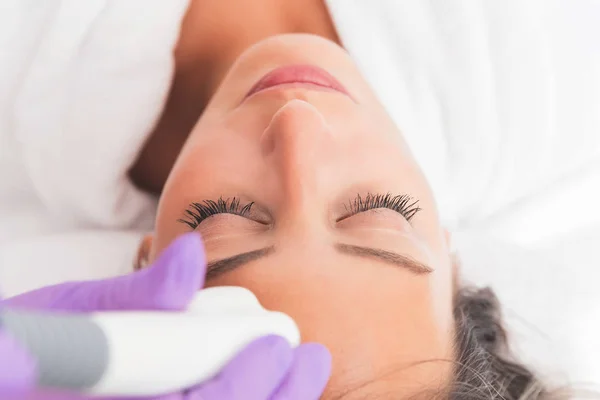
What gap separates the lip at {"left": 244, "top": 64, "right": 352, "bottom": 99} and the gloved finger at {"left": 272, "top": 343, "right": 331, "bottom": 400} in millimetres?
376

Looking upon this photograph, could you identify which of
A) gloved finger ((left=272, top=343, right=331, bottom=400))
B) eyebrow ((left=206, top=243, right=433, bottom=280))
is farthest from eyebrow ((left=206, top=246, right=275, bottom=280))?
gloved finger ((left=272, top=343, right=331, bottom=400))

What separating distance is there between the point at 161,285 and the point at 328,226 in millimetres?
273

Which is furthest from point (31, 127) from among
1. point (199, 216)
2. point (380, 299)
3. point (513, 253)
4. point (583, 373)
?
point (583, 373)

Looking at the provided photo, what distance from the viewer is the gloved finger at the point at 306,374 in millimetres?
460

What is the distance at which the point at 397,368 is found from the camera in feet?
1.95

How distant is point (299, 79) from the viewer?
775 millimetres

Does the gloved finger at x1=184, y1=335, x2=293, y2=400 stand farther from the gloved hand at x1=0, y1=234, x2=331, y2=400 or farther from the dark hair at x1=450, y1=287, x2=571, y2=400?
the dark hair at x1=450, y1=287, x2=571, y2=400

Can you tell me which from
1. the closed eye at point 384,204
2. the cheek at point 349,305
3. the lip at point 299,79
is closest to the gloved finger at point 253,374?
the cheek at point 349,305

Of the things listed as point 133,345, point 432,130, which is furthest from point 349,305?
point 432,130

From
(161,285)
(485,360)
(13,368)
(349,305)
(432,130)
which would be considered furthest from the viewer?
(432,130)

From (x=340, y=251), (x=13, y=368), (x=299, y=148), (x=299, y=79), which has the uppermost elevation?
(x=299, y=79)

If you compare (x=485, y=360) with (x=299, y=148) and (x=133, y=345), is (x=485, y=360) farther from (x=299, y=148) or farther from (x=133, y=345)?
(x=133, y=345)

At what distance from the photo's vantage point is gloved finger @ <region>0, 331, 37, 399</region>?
0.28 meters

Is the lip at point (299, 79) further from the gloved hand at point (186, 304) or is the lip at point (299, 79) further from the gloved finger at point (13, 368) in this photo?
the gloved finger at point (13, 368)
